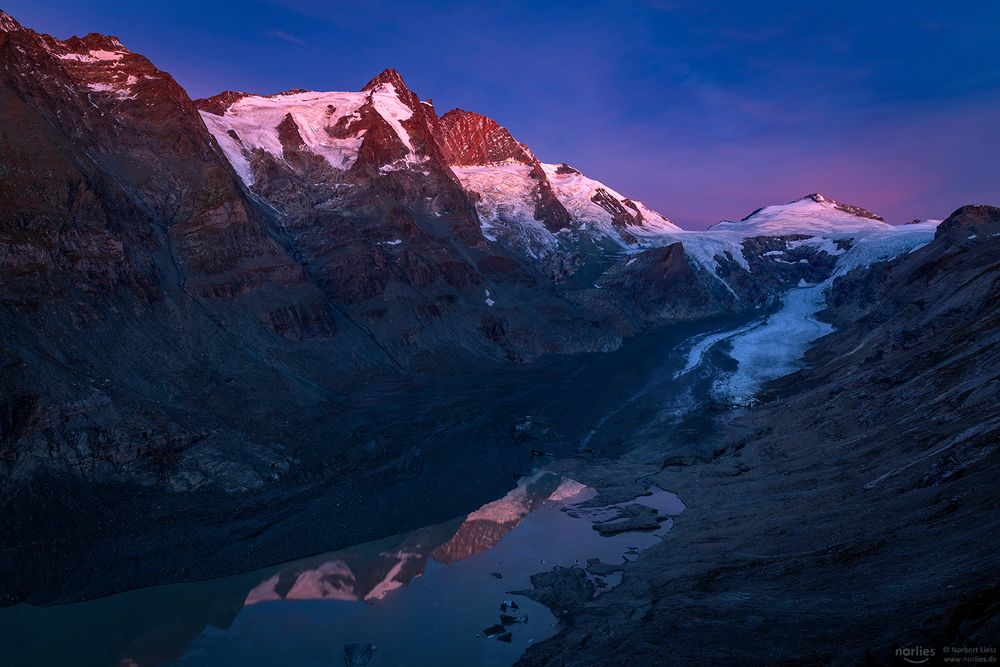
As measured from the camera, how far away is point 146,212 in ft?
189

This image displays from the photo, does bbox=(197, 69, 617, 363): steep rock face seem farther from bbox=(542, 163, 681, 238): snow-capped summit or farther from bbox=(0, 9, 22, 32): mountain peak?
bbox=(542, 163, 681, 238): snow-capped summit

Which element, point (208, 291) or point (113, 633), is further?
point (208, 291)

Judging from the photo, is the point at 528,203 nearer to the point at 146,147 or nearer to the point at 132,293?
the point at 146,147

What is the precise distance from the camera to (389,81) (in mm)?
127750

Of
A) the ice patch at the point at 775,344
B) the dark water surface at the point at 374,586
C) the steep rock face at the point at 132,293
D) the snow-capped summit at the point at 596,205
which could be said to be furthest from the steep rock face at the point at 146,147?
the snow-capped summit at the point at 596,205

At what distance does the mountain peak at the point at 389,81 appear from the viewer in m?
127

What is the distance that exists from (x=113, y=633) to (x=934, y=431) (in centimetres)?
3409

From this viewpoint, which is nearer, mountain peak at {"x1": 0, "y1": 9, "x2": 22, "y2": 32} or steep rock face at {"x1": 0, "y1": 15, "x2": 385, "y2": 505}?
steep rock face at {"x1": 0, "y1": 15, "x2": 385, "y2": 505}

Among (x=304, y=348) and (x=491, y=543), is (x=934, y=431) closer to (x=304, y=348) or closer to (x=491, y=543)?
(x=491, y=543)

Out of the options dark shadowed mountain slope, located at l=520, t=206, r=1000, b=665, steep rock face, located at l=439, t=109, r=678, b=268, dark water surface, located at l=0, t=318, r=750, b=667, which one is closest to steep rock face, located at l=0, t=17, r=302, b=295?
dark water surface, located at l=0, t=318, r=750, b=667

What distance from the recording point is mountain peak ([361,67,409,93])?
12656 centimetres

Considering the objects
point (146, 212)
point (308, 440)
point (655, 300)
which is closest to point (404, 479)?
point (308, 440)

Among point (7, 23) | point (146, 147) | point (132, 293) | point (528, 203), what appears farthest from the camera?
point (528, 203)

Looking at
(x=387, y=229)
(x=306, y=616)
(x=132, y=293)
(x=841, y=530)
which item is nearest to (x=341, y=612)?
(x=306, y=616)
